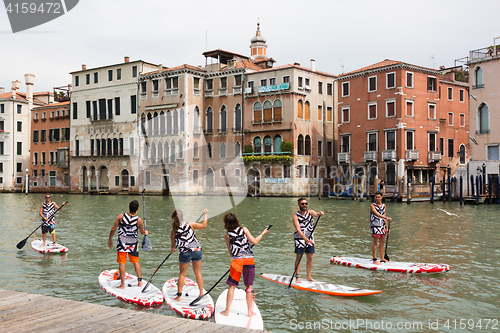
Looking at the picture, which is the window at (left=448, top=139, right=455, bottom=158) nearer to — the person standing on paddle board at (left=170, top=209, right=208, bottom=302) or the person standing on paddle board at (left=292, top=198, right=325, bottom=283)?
the person standing on paddle board at (left=292, top=198, right=325, bottom=283)

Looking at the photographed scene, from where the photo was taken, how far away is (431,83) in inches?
1665

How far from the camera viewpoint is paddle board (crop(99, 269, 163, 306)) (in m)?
8.40

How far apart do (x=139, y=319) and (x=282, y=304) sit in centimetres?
342

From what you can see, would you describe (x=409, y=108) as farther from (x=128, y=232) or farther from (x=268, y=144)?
(x=128, y=232)

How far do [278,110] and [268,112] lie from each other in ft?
3.85

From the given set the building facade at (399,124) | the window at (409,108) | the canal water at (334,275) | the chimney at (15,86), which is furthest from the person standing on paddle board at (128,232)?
the chimney at (15,86)

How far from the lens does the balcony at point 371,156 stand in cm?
4159

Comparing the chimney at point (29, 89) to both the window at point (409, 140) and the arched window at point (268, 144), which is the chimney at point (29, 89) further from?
the window at point (409, 140)

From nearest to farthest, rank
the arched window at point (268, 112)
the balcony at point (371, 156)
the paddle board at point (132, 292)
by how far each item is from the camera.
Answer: the paddle board at point (132, 292)
the balcony at point (371, 156)
the arched window at point (268, 112)

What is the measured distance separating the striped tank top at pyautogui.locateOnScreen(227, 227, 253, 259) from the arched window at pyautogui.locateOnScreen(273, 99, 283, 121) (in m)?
40.1

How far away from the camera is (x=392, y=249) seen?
1443 cm

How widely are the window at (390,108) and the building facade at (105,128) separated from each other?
1105 inches

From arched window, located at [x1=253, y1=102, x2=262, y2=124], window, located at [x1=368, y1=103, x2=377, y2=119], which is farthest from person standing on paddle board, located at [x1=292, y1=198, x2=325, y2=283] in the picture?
arched window, located at [x1=253, y1=102, x2=262, y2=124]

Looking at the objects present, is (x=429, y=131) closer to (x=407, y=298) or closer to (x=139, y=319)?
(x=407, y=298)
